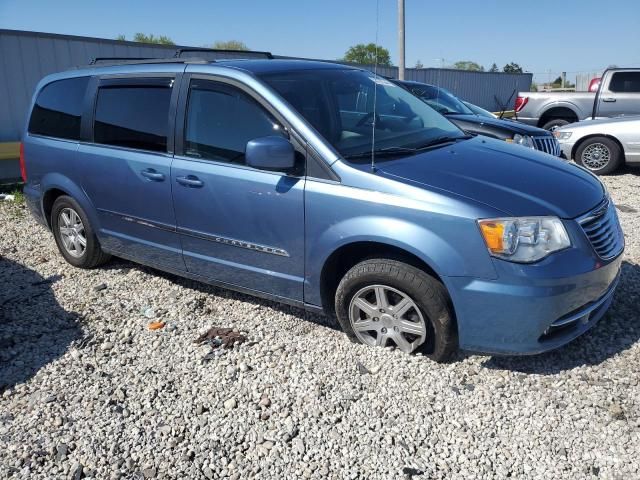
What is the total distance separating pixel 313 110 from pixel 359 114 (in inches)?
15.7

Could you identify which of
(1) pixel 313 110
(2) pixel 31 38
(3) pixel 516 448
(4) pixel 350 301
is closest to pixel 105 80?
(1) pixel 313 110

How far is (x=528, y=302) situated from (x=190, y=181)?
232 cm

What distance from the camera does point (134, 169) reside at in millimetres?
4164

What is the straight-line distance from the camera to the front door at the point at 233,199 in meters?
3.45

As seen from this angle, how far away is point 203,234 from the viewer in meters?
3.87

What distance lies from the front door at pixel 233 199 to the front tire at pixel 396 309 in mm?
376

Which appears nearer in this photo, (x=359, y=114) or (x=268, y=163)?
(x=268, y=163)

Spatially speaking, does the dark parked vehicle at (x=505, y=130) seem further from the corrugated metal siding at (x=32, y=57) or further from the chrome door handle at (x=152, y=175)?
the corrugated metal siding at (x=32, y=57)

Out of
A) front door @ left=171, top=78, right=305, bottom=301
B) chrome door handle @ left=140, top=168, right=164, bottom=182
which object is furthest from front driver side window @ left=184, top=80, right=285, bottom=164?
chrome door handle @ left=140, top=168, right=164, bottom=182

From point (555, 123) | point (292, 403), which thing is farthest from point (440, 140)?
point (555, 123)

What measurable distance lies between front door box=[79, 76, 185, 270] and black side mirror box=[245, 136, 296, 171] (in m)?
0.94

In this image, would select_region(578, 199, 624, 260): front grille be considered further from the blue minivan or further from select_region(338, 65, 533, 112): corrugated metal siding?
select_region(338, 65, 533, 112): corrugated metal siding

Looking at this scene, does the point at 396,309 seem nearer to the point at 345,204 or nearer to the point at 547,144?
the point at 345,204

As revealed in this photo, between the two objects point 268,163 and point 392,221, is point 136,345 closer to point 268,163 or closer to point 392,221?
point 268,163
